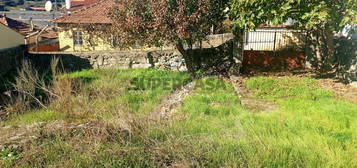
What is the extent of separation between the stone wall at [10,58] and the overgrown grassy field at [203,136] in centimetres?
690

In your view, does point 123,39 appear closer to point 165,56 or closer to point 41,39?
point 165,56

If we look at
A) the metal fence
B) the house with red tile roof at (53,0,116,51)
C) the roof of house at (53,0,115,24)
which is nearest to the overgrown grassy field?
the metal fence

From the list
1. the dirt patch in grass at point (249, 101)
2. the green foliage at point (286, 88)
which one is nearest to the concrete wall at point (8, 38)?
the dirt patch in grass at point (249, 101)

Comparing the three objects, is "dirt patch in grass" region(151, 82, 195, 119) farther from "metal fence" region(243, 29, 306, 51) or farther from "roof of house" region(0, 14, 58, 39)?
"roof of house" region(0, 14, 58, 39)

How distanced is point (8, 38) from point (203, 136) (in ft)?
43.6

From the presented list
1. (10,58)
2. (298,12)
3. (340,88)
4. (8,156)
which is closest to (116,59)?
(10,58)

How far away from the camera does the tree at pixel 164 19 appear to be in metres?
8.99

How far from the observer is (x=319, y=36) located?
10.2 m

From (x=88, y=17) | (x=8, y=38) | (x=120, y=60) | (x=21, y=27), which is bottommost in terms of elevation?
(x=120, y=60)

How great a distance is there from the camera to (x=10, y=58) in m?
13.5

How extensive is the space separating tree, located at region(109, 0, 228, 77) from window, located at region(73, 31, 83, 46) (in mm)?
11350

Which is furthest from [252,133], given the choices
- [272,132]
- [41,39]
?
[41,39]

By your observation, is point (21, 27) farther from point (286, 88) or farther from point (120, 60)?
point (286, 88)

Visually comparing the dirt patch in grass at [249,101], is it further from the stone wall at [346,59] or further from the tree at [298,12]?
the stone wall at [346,59]
